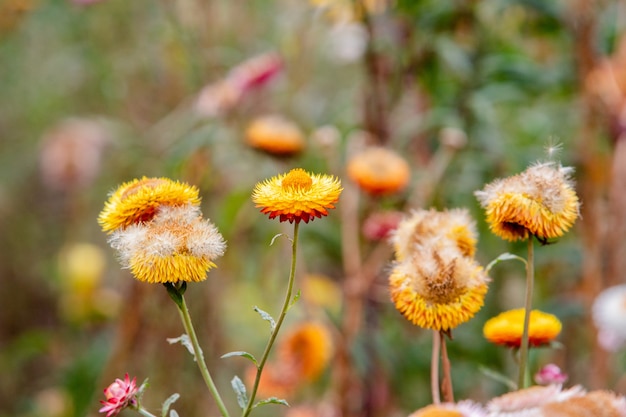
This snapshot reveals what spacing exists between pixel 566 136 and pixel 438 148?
24 cm

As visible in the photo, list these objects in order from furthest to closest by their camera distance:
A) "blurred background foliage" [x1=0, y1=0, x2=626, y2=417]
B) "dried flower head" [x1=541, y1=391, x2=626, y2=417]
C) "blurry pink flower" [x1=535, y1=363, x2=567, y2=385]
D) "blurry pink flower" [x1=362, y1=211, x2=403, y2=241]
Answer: "blurred background foliage" [x1=0, y1=0, x2=626, y2=417], "blurry pink flower" [x1=362, y1=211, x2=403, y2=241], "blurry pink flower" [x1=535, y1=363, x2=567, y2=385], "dried flower head" [x1=541, y1=391, x2=626, y2=417]

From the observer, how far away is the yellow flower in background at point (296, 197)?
0.98 feet

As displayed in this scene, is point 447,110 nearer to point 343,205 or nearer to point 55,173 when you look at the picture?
point 343,205

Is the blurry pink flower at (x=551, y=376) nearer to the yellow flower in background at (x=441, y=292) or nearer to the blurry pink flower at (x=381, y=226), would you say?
the yellow flower in background at (x=441, y=292)

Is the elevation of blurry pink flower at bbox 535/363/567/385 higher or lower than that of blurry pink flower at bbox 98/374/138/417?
higher

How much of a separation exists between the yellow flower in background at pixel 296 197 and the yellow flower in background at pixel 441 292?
0.06 m

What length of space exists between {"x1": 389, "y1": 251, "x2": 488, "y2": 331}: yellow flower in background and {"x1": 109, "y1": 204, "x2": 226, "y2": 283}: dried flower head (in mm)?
98

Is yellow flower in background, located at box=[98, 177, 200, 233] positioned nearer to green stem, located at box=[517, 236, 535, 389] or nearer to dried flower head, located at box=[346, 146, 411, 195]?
green stem, located at box=[517, 236, 535, 389]

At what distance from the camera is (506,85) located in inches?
34.3

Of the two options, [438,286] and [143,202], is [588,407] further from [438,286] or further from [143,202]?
[143,202]

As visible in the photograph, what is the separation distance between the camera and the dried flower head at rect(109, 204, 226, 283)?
0.29 m

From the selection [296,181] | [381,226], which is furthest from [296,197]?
[381,226]

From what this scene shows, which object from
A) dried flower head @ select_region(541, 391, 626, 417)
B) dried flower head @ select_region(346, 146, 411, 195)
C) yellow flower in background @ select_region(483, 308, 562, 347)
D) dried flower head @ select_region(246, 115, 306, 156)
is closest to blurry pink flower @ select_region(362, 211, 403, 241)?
dried flower head @ select_region(346, 146, 411, 195)

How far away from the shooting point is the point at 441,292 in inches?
12.6
